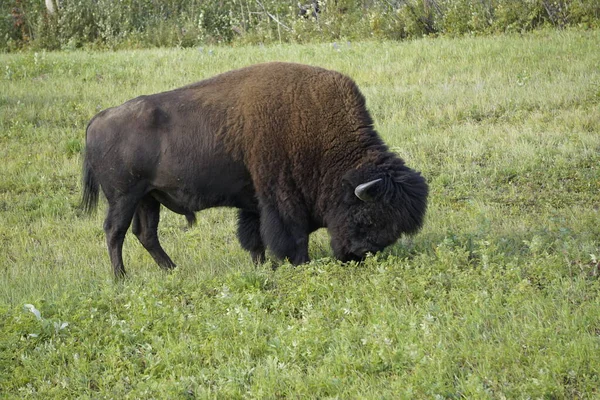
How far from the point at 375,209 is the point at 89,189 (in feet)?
9.07

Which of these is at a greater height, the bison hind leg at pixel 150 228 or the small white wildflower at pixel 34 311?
the small white wildflower at pixel 34 311

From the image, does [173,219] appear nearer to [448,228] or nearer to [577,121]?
[448,228]

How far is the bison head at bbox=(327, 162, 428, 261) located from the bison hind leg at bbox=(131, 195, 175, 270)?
5.73ft

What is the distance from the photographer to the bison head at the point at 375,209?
21.4 ft

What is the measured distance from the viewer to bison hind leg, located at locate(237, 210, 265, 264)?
7398mm

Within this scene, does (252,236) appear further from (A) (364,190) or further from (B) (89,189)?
(B) (89,189)

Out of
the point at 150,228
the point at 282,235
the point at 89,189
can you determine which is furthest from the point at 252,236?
the point at 89,189

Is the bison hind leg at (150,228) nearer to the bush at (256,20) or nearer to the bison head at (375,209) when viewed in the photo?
the bison head at (375,209)

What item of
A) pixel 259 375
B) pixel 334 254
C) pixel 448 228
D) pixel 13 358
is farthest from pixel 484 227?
pixel 13 358

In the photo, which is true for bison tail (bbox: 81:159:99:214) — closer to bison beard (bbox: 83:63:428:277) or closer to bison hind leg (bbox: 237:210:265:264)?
bison beard (bbox: 83:63:428:277)

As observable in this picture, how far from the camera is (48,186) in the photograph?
10.5 metres

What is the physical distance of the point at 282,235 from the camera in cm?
678

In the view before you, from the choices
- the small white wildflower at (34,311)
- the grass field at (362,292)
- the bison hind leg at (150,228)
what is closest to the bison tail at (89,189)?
the bison hind leg at (150,228)

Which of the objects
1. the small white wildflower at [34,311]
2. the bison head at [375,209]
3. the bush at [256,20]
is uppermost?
the bison head at [375,209]
